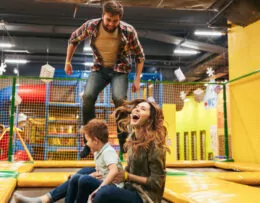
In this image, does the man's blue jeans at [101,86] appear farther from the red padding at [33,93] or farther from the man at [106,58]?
the red padding at [33,93]

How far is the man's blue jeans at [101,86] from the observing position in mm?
2836

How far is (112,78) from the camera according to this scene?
9.65 ft

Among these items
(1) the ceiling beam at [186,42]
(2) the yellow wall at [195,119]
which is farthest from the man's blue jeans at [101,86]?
(2) the yellow wall at [195,119]

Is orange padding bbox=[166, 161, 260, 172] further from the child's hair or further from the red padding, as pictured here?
the red padding

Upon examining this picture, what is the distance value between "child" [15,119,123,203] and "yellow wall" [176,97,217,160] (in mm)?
9151

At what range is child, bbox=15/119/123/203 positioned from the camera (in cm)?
169

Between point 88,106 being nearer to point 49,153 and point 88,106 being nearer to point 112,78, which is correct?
point 112,78

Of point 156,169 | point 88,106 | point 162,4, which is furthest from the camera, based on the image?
point 162,4

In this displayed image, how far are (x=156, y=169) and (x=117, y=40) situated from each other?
1.59 metres

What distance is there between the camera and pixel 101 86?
9.70 feet

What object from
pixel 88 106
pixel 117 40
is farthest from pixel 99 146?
pixel 117 40

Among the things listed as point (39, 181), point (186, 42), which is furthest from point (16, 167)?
point (186, 42)

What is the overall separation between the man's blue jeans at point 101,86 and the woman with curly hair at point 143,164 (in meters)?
0.97

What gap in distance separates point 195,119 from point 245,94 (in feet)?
25.8
